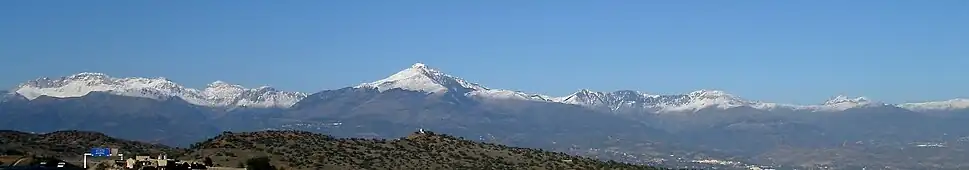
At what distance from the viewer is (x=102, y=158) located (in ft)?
277

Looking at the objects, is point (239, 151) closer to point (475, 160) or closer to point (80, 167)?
point (80, 167)

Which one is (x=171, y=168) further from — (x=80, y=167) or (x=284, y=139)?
(x=284, y=139)

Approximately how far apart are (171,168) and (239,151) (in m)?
21.8

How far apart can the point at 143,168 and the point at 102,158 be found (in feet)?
75.4

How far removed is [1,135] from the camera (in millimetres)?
110562

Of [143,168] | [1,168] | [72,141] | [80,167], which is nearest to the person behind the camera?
[143,168]

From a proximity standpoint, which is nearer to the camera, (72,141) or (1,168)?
(1,168)

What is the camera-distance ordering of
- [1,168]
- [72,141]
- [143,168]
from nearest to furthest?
[143,168], [1,168], [72,141]

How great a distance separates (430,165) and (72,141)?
3997 centimetres

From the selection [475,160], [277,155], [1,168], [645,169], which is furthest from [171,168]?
[645,169]

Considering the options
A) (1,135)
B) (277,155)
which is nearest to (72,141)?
(1,135)

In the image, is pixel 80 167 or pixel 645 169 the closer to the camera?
pixel 80 167

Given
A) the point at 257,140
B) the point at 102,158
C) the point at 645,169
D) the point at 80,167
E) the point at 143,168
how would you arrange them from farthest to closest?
the point at 645,169, the point at 257,140, the point at 102,158, the point at 80,167, the point at 143,168

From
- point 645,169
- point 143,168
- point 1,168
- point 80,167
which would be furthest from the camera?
point 645,169
